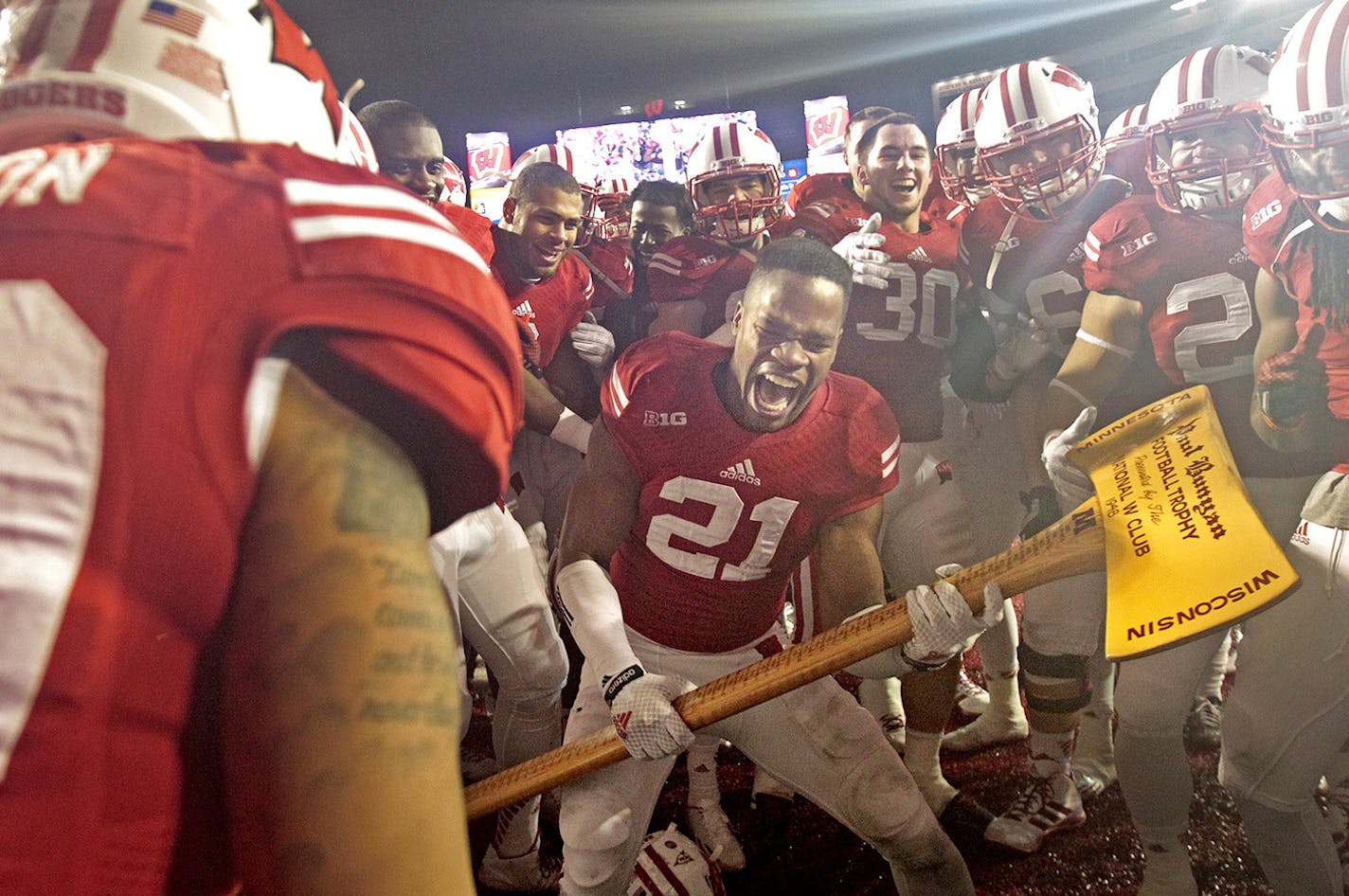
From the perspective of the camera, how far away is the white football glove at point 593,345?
105 inches

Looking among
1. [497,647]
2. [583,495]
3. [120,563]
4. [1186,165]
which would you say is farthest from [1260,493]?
[120,563]

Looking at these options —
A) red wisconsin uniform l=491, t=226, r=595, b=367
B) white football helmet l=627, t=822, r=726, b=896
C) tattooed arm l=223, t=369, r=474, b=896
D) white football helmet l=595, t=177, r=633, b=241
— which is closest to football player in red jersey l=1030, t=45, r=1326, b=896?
white football helmet l=627, t=822, r=726, b=896

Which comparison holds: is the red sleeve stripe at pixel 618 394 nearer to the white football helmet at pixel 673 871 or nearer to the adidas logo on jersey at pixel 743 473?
the adidas logo on jersey at pixel 743 473

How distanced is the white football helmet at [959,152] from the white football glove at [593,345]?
1429mm

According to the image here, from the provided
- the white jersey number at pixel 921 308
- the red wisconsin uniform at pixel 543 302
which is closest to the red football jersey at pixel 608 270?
the red wisconsin uniform at pixel 543 302

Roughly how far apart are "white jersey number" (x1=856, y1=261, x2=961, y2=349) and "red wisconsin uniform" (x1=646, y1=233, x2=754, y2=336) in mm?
424

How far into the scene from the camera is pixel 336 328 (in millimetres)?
417

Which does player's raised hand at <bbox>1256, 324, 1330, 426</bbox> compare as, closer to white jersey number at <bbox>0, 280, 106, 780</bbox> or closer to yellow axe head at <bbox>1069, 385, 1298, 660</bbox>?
yellow axe head at <bbox>1069, 385, 1298, 660</bbox>

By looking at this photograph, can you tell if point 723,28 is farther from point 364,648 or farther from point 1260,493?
point 364,648

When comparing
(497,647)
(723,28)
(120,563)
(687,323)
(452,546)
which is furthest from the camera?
(723,28)

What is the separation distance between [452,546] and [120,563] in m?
1.52

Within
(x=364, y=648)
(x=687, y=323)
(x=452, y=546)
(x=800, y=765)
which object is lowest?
(x=800, y=765)

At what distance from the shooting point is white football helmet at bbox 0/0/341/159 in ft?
1.81

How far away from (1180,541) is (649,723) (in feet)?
2.91
